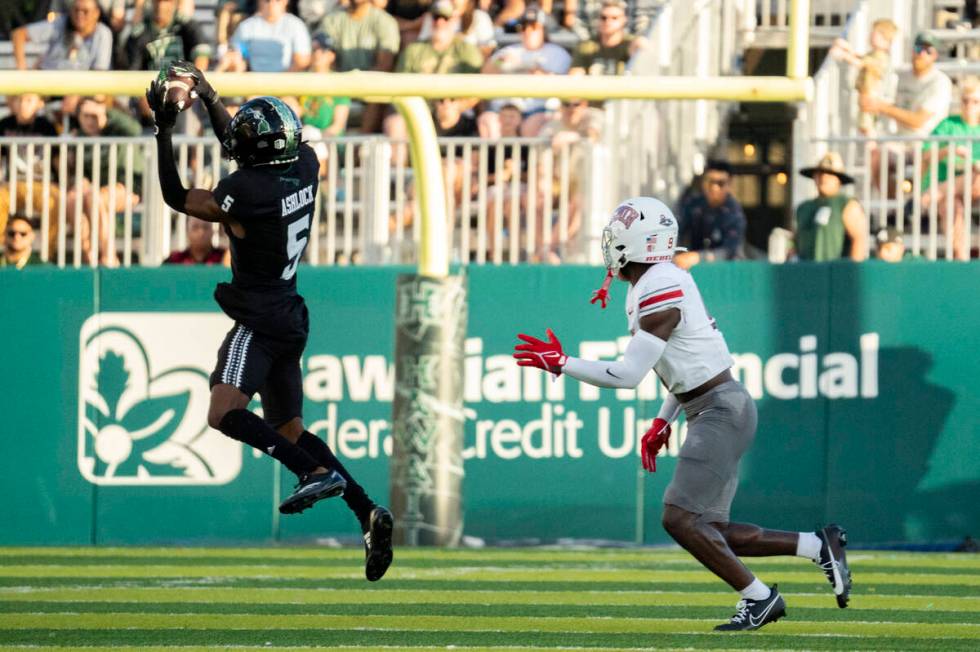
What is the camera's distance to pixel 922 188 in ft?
41.6

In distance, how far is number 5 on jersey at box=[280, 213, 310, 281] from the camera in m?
8.22

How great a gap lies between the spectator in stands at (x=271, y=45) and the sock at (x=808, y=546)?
26.2 feet

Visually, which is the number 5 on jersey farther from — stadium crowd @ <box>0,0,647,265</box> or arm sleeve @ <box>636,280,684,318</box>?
stadium crowd @ <box>0,0,647,265</box>

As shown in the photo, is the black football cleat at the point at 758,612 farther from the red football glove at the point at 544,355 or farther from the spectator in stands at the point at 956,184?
the spectator in stands at the point at 956,184

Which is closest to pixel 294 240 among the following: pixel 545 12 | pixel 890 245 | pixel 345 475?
pixel 345 475

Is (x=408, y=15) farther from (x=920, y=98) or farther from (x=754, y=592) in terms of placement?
(x=754, y=592)

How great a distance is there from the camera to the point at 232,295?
829cm

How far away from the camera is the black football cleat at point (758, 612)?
760cm

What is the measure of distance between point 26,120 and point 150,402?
324 centimetres

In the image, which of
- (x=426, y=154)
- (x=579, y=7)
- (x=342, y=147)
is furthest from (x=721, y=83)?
(x=579, y=7)

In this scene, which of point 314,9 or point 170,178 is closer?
point 170,178

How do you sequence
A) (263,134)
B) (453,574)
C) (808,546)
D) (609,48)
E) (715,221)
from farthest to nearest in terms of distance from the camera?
(609,48) < (715,221) < (453,574) < (263,134) < (808,546)

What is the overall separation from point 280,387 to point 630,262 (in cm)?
180

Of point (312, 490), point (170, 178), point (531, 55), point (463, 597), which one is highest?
point (531, 55)
